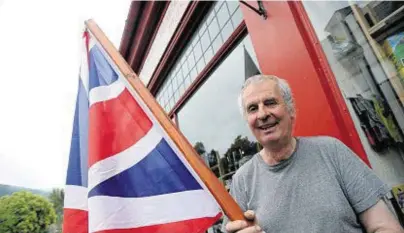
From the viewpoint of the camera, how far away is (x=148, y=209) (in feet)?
4.38

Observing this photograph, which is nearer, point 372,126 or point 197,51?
point 372,126

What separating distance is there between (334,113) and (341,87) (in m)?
0.23

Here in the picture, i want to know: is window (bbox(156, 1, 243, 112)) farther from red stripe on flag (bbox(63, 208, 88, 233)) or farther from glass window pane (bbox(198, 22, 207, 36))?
red stripe on flag (bbox(63, 208, 88, 233))

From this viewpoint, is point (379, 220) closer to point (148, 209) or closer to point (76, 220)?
point (148, 209)

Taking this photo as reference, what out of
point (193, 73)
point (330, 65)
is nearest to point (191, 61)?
point (193, 73)

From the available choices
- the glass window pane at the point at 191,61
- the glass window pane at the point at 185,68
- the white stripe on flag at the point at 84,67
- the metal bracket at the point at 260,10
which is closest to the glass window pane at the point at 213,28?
the glass window pane at the point at 191,61

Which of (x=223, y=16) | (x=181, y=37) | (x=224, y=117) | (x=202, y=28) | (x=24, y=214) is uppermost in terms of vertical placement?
(x=24, y=214)

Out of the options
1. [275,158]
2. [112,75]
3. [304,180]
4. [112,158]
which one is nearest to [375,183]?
[304,180]

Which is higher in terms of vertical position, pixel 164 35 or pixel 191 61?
pixel 164 35

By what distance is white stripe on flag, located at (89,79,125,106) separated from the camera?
161 cm

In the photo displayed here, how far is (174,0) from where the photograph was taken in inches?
182

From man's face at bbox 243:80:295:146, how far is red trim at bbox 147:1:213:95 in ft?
9.54

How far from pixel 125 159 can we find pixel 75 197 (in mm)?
529

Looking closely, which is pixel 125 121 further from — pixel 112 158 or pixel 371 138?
pixel 371 138
